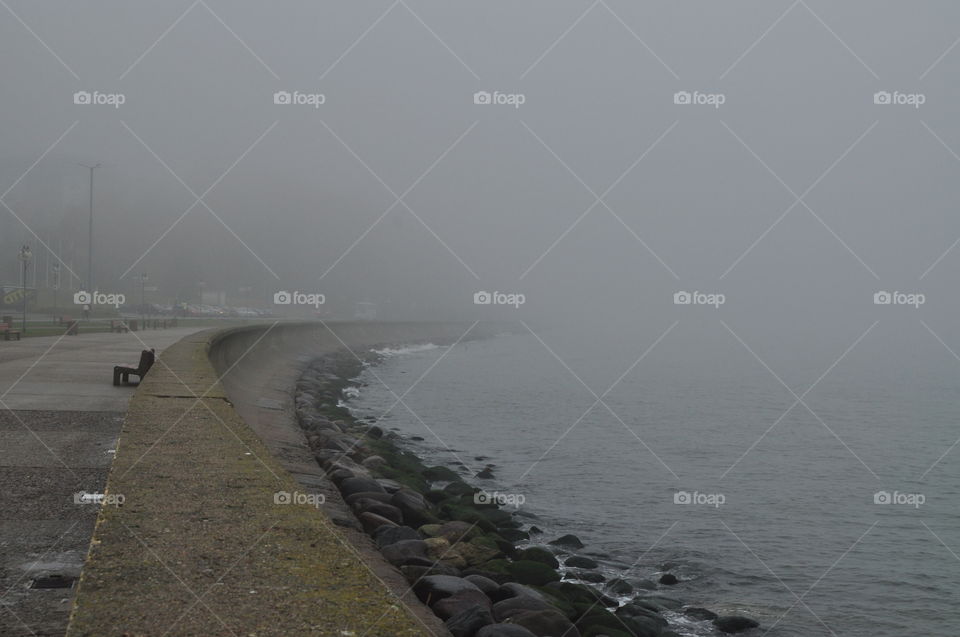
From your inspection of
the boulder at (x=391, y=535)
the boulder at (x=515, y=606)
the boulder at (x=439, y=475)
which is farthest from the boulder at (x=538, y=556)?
the boulder at (x=439, y=475)

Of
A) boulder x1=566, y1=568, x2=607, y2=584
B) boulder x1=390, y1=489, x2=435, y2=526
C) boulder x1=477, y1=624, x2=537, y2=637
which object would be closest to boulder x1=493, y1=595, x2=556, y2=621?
boulder x1=477, y1=624, x2=537, y2=637

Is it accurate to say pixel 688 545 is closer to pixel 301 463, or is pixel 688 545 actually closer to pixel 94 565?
pixel 301 463

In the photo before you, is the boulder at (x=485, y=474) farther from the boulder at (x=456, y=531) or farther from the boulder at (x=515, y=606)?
the boulder at (x=515, y=606)

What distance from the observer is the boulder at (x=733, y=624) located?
9688 mm

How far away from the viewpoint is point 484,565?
9438mm

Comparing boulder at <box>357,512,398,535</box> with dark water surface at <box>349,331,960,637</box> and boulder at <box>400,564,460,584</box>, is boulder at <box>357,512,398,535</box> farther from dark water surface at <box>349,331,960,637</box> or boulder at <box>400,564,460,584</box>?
dark water surface at <box>349,331,960,637</box>

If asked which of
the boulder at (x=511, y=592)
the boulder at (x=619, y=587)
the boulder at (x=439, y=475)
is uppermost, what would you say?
the boulder at (x=439, y=475)

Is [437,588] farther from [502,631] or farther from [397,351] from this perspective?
[397,351]

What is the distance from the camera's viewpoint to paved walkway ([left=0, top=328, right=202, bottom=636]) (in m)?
5.16

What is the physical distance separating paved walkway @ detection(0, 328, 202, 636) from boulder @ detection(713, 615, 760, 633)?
6.46 m

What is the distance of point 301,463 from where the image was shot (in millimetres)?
12570

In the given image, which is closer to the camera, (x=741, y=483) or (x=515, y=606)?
(x=515, y=606)

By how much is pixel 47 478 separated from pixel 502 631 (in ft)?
14.6

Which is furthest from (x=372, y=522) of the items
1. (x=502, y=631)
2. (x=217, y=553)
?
(x=217, y=553)
